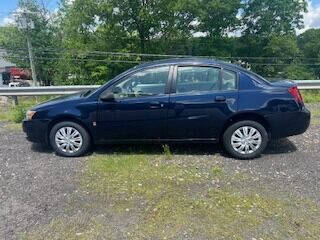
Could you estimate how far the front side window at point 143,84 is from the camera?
5500 mm

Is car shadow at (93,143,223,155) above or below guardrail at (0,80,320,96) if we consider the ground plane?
below

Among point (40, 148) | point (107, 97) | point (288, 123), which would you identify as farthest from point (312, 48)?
point (40, 148)

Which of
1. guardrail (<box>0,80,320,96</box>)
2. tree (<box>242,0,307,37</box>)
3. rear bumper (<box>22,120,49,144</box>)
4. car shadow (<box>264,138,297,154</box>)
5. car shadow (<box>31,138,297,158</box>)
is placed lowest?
car shadow (<box>264,138,297,154</box>)

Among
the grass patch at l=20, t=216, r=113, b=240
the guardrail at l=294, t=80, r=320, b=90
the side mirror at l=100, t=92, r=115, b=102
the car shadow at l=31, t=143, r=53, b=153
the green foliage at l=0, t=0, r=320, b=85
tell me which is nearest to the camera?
the grass patch at l=20, t=216, r=113, b=240

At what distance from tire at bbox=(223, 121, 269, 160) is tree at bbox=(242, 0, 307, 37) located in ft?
122

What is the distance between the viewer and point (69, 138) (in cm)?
570

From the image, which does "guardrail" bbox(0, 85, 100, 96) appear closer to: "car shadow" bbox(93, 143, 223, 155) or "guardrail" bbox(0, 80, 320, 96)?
"guardrail" bbox(0, 80, 320, 96)

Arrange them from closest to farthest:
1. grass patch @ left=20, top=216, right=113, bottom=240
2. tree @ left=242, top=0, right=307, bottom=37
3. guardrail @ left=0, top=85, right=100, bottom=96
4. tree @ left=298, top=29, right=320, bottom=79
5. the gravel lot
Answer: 1. grass patch @ left=20, top=216, right=113, bottom=240
2. the gravel lot
3. guardrail @ left=0, top=85, right=100, bottom=96
4. tree @ left=242, top=0, right=307, bottom=37
5. tree @ left=298, top=29, right=320, bottom=79

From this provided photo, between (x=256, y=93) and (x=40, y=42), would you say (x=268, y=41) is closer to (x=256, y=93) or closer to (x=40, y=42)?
(x=40, y=42)

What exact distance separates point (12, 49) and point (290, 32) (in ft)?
109

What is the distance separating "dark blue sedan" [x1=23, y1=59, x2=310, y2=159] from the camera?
212 inches

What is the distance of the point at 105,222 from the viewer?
11.9 feet

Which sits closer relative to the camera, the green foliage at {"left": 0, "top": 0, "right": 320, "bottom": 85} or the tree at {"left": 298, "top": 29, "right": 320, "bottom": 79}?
the green foliage at {"left": 0, "top": 0, "right": 320, "bottom": 85}

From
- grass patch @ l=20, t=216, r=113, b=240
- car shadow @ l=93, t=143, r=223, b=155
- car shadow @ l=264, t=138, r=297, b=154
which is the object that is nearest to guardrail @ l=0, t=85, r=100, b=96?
car shadow @ l=93, t=143, r=223, b=155
